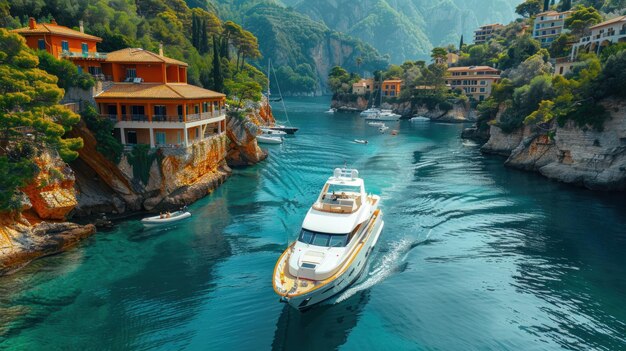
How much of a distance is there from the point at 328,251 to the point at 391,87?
459 feet

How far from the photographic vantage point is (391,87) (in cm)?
15475

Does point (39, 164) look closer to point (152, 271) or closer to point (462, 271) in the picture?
point (152, 271)

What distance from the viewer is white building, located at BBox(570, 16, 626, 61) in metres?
65.5

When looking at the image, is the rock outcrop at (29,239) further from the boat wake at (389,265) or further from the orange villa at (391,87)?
the orange villa at (391,87)

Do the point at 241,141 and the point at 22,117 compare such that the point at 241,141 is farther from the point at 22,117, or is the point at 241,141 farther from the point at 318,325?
the point at 318,325

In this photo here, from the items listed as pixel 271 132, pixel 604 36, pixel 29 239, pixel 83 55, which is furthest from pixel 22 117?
pixel 604 36

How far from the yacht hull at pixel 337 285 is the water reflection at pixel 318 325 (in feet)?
2.50

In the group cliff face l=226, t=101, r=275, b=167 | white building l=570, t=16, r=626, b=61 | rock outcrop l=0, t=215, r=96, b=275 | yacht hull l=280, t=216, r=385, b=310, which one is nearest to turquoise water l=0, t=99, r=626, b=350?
yacht hull l=280, t=216, r=385, b=310

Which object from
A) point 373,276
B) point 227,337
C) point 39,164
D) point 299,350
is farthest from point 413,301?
point 39,164

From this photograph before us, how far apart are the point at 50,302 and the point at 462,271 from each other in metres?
27.1

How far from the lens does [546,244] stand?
32.3 m

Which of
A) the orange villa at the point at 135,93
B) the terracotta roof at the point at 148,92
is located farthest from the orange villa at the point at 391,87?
the terracotta roof at the point at 148,92

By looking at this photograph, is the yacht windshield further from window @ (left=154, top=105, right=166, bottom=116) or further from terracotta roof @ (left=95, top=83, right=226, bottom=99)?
window @ (left=154, top=105, right=166, bottom=116)

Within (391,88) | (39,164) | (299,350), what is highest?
(391,88)
